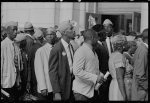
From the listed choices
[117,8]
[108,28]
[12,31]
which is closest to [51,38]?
[12,31]

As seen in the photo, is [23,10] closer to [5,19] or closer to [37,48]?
[5,19]

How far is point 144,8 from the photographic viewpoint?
18906mm

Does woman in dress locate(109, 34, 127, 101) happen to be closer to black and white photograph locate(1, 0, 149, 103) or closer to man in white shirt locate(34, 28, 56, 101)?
black and white photograph locate(1, 0, 149, 103)

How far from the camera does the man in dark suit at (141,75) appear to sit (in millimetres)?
9180

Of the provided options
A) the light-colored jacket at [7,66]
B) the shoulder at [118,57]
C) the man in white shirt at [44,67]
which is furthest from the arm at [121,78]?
the light-colored jacket at [7,66]

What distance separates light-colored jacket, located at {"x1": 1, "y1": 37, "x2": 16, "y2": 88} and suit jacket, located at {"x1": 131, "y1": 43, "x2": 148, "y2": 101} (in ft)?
7.69

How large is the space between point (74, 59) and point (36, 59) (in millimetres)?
1642

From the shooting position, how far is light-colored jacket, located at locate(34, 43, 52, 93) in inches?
408

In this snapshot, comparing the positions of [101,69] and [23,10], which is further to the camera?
[23,10]

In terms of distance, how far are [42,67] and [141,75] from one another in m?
2.24

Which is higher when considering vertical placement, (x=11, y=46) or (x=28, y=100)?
(x=11, y=46)

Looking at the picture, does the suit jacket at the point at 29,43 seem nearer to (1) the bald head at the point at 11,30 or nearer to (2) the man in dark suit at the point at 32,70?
(2) the man in dark suit at the point at 32,70

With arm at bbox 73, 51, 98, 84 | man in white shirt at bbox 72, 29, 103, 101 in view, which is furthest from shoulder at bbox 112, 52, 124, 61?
arm at bbox 73, 51, 98, 84

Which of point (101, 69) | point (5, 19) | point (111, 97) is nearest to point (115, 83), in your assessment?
point (111, 97)
